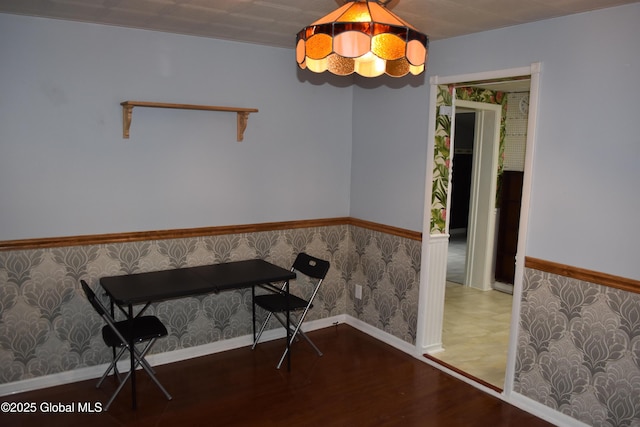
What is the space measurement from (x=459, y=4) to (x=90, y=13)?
7.01 feet

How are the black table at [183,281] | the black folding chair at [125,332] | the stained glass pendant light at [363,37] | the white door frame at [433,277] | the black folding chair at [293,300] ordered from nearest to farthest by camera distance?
the stained glass pendant light at [363,37] → the black folding chair at [125,332] → the black table at [183,281] → the white door frame at [433,277] → the black folding chair at [293,300]

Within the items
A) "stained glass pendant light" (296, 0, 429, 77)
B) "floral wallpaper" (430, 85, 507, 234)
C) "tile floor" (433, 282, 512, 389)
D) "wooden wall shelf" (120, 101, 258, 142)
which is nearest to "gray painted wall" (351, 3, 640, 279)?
"floral wallpaper" (430, 85, 507, 234)

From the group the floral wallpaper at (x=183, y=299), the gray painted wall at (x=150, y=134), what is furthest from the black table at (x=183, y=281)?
the gray painted wall at (x=150, y=134)

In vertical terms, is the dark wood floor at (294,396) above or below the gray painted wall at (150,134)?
below

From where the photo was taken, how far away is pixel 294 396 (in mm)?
3297

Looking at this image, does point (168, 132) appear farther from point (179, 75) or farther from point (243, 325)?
point (243, 325)

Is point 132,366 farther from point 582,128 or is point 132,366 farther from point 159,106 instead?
point 582,128

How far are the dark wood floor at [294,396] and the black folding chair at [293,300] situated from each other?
Answer: 208 millimetres

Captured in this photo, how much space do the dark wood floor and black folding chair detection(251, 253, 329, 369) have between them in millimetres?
208

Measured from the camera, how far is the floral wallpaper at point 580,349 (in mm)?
2652

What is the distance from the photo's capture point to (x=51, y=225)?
3.23m

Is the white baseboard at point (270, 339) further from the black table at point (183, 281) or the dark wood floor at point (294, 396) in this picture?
the black table at point (183, 281)

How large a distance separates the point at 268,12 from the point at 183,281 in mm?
1797

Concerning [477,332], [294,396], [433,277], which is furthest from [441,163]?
[294,396]
